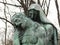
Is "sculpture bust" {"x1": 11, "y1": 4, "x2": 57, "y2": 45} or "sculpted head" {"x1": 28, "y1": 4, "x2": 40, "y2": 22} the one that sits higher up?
"sculpted head" {"x1": 28, "y1": 4, "x2": 40, "y2": 22}

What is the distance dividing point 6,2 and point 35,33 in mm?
13355

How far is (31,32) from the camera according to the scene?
709cm

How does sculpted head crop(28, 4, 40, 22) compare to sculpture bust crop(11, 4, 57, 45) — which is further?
sculpted head crop(28, 4, 40, 22)

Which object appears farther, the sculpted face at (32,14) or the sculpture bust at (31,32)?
the sculpted face at (32,14)

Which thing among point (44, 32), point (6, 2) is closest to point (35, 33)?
point (44, 32)

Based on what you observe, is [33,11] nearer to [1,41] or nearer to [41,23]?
[41,23]

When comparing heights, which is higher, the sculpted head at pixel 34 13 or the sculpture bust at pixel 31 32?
the sculpted head at pixel 34 13

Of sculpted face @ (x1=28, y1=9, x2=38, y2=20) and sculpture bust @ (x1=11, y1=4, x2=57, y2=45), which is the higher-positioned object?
sculpted face @ (x1=28, y1=9, x2=38, y2=20)

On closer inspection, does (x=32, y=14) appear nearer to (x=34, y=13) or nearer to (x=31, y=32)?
(x=34, y=13)

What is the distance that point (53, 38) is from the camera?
23.5 ft

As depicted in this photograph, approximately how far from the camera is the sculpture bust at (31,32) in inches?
277

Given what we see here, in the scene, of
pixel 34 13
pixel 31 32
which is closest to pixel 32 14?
pixel 34 13

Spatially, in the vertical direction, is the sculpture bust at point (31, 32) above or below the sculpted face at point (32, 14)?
below

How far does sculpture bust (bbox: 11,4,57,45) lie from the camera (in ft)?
23.1
